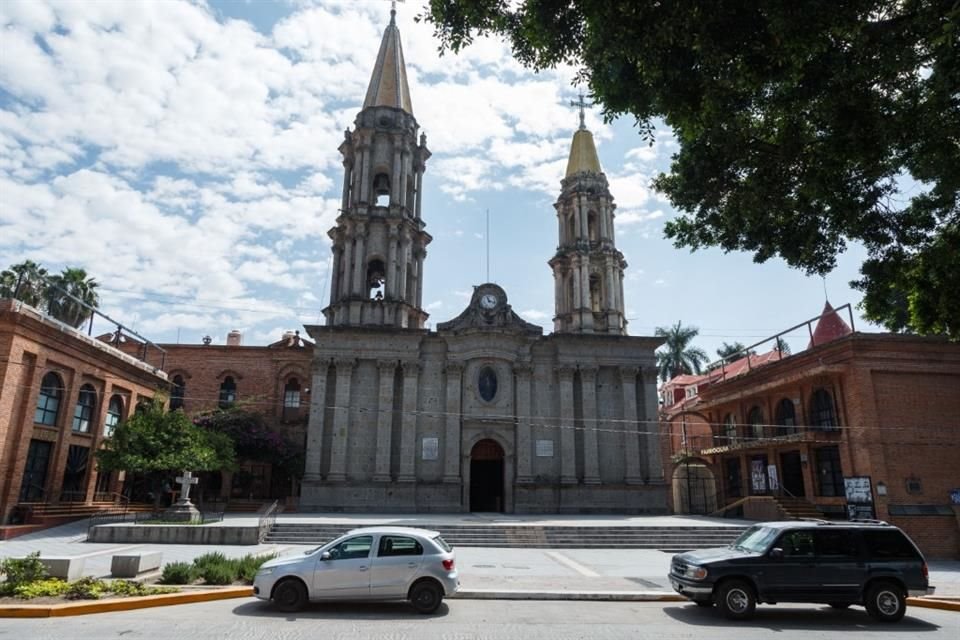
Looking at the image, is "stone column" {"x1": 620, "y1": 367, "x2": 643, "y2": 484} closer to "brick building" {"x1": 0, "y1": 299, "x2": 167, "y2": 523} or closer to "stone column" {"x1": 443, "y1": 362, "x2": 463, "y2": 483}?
"stone column" {"x1": 443, "y1": 362, "x2": 463, "y2": 483}

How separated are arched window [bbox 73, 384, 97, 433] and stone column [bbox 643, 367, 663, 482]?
91.6 feet

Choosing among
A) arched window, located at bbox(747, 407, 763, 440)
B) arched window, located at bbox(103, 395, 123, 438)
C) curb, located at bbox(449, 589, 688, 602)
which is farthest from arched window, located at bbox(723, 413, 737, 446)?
arched window, located at bbox(103, 395, 123, 438)

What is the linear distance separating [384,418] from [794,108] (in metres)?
25.9

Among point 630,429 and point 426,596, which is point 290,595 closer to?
point 426,596

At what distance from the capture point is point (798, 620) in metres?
10.8

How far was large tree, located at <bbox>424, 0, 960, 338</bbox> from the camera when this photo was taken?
29.3ft

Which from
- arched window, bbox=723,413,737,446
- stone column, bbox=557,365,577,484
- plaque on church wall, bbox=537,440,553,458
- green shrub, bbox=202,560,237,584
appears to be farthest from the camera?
arched window, bbox=723,413,737,446

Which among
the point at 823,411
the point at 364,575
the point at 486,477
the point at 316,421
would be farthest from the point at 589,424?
the point at 364,575

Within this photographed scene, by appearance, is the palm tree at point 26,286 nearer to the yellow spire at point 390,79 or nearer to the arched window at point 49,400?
the arched window at point 49,400

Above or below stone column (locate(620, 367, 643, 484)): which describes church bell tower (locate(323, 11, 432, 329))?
above

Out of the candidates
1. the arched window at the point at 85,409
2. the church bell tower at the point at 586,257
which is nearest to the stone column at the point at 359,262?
the church bell tower at the point at 586,257

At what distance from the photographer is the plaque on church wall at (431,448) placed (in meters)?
32.6

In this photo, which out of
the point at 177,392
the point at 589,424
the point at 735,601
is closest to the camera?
the point at 735,601

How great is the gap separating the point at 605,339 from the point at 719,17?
27.4m
